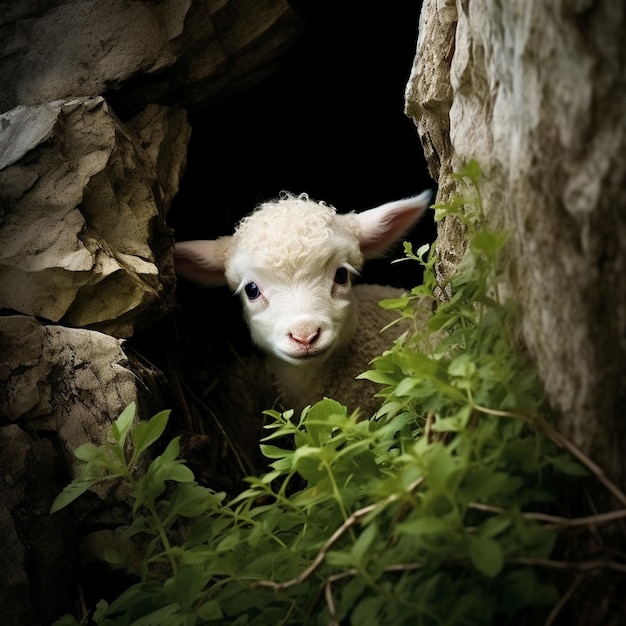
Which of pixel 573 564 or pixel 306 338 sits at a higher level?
pixel 573 564

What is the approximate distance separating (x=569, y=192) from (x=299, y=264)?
1852 millimetres

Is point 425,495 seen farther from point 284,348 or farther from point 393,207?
point 393,207

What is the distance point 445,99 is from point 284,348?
1.17 m

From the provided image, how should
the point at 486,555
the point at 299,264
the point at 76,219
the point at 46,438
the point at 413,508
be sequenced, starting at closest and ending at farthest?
the point at 486,555 → the point at 413,508 → the point at 46,438 → the point at 76,219 → the point at 299,264

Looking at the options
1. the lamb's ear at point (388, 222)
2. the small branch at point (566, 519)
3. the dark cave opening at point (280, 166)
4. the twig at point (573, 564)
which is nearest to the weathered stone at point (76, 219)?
the dark cave opening at point (280, 166)

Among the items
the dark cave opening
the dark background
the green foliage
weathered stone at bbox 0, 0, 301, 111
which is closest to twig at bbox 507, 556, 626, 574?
the green foliage

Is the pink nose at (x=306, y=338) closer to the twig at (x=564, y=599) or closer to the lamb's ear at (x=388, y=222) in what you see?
the lamb's ear at (x=388, y=222)

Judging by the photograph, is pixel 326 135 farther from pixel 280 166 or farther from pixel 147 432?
pixel 147 432

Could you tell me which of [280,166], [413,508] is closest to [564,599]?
[413,508]

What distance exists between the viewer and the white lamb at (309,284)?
118 inches

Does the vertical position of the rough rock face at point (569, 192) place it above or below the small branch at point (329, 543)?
above

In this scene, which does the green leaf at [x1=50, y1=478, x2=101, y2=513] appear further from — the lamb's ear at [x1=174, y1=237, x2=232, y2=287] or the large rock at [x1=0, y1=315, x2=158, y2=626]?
the lamb's ear at [x1=174, y1=237, x2=232, y2=287]

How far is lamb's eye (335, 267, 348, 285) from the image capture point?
10.5 feet

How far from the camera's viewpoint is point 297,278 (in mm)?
3059
